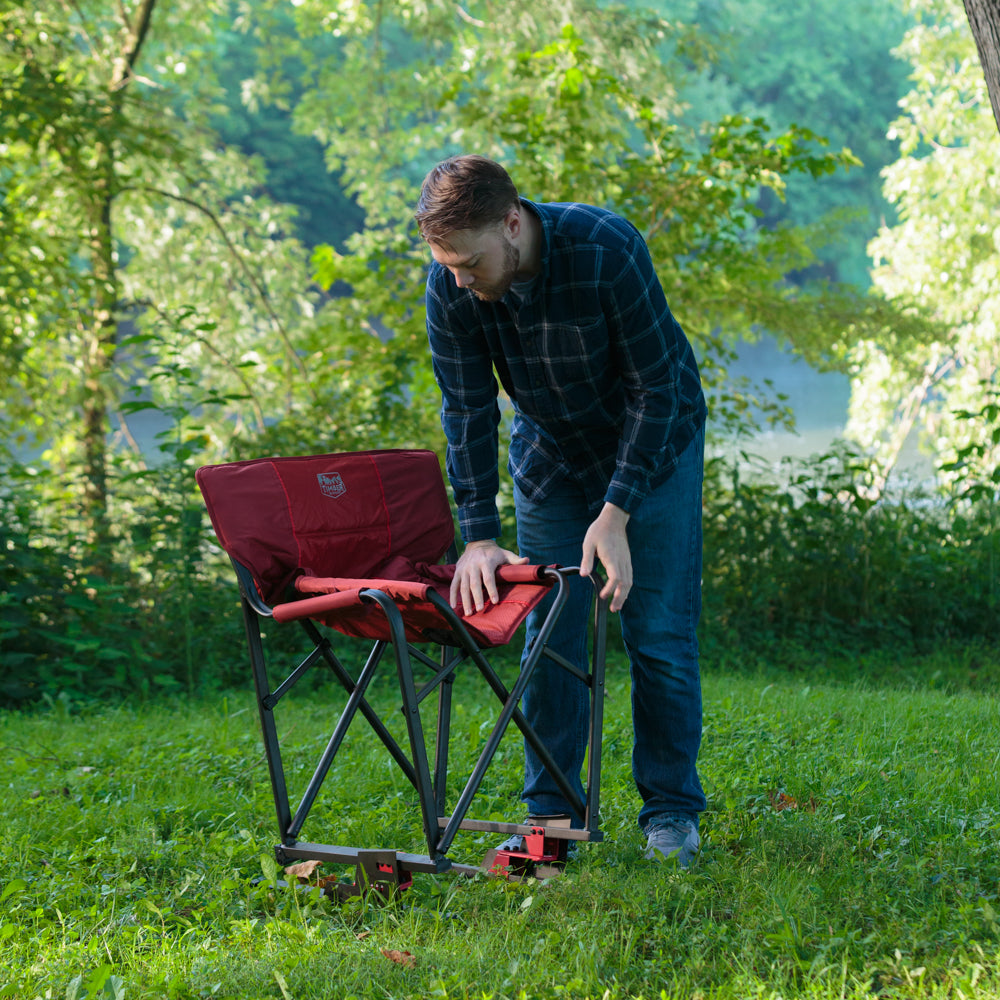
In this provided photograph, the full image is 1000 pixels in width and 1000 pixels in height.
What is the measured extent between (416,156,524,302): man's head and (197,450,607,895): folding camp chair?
64 cm

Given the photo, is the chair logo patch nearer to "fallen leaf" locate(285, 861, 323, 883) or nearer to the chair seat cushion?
the chair seat cushion

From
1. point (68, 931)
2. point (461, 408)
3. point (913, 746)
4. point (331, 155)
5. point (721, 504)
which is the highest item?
point (331, 155)

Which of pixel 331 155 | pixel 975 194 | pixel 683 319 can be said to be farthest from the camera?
pixel 331 155

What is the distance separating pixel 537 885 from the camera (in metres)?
2.24

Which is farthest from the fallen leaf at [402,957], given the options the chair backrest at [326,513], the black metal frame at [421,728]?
the chair backrest at [326,513]

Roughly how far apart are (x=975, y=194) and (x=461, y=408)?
10.5 m

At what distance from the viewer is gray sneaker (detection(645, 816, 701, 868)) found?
2334 mm

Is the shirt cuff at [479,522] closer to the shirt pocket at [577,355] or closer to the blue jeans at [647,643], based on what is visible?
the blue jeans at [647,643]

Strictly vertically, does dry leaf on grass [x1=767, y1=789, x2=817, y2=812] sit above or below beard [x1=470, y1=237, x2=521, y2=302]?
below

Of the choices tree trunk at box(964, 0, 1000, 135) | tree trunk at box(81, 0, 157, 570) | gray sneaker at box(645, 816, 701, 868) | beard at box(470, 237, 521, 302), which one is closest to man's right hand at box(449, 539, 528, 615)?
beard at box(470, 237, 521, 302)

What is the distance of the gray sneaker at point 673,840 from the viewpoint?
2.33 metres

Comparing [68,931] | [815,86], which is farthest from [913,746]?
[815,86]

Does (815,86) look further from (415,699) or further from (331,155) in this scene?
(415,699)

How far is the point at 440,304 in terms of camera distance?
2359 mm
